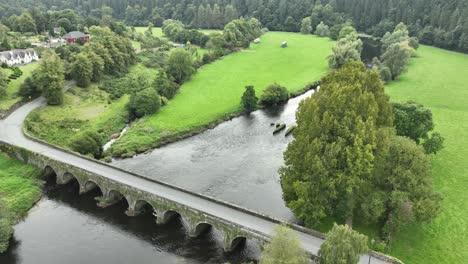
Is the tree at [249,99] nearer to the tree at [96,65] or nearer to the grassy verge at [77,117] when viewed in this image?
the grassy verge at [77,117]

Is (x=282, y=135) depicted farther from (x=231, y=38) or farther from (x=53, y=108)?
(x=231, y=38)

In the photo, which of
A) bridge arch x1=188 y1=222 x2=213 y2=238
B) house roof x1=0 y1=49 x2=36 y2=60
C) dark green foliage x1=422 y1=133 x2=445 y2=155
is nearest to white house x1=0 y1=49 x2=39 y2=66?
house roof x1=0 y1=49 x2=36 y2=60

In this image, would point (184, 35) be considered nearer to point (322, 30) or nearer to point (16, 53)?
point (322, 30)

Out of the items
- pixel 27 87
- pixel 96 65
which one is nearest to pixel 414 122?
pixel 96 65

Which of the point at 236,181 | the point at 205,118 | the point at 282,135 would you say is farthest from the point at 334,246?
the point at 205,118

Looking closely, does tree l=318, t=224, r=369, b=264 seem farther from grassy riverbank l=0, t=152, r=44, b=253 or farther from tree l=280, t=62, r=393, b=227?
grassy riverbank l=0, t=152, r=44, b=253

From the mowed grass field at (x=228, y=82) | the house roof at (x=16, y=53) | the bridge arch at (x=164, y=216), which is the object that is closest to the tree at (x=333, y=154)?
the bridge arch at (x=164, y=216)
